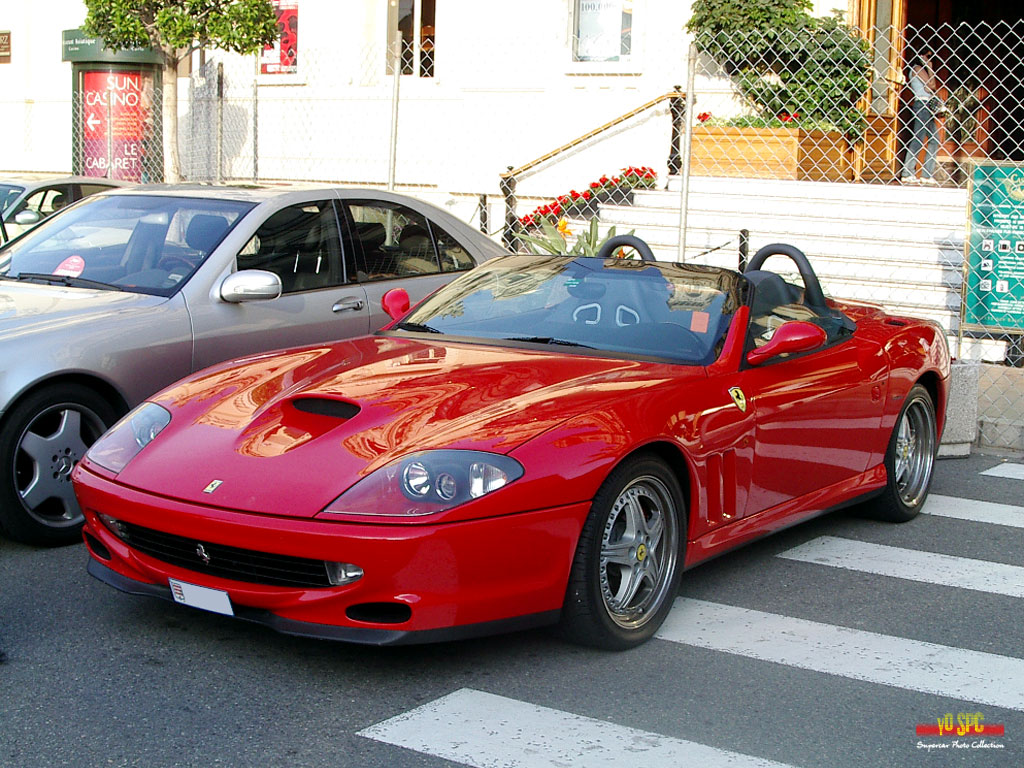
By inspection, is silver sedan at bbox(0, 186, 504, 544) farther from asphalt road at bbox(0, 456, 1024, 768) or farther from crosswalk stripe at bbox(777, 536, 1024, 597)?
crosswalk stripe at bbox(777, 536, 1024, 597)

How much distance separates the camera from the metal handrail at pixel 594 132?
15.6m

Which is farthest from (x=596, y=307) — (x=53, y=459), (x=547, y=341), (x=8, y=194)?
(x=8, y=194)

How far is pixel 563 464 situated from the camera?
170 inches

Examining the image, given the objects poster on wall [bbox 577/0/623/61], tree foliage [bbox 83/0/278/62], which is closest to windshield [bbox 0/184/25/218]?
tree foliage [bbox 83/0/278/62]

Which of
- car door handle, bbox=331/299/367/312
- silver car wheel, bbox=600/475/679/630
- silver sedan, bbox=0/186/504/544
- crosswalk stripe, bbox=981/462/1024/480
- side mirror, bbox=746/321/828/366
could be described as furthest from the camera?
crosswalk stripe, bbox=981/462/1024/480

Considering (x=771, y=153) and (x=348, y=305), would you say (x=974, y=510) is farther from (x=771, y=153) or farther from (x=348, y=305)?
(x=771, y=153)

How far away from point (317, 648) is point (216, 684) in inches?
17.4

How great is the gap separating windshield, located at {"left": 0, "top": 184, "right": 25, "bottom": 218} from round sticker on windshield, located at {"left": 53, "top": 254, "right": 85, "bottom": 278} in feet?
22.9

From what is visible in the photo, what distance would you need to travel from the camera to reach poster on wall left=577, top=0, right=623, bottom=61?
17.3 metres

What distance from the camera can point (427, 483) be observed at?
4160 mm

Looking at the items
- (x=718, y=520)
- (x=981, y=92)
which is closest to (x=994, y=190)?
(x=718, y=520)

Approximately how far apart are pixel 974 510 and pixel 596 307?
2818 millimetres

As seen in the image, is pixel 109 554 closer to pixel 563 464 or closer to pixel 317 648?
pixel 317 648

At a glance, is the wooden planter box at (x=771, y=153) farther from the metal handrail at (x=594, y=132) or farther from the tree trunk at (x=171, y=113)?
the tree trunk at (x=171, y=113)
